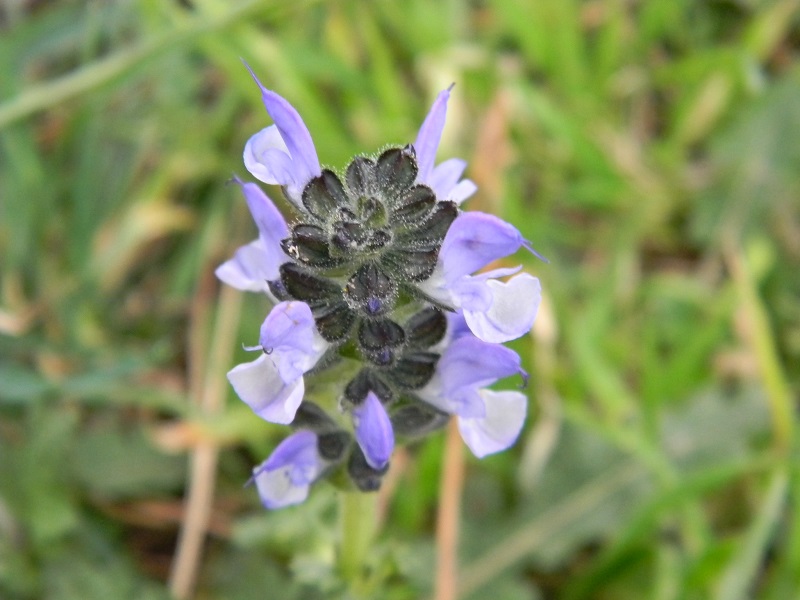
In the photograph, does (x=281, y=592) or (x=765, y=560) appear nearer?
(x=281, y=592)

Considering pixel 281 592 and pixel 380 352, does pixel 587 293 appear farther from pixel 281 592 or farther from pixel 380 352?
pixel 380 352

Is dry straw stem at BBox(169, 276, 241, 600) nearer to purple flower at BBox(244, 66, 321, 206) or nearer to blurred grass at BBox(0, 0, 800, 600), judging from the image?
blurred grass at BBox(0, 0, 800, 600)

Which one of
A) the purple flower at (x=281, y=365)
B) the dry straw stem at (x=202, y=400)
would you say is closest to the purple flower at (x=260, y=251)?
the purple flower at (x=281, y=365)

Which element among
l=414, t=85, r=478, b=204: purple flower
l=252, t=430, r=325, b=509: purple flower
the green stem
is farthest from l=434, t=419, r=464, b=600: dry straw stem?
l=414, t=85, r=478, b=204: purple flower

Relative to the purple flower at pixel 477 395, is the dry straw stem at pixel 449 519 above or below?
above

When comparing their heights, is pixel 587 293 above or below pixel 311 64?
below

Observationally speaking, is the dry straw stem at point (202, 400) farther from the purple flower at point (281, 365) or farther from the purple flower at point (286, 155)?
the purple flower at point (286, 155)

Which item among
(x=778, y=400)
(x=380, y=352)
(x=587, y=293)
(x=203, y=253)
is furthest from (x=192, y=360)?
(x=778, y=400)
